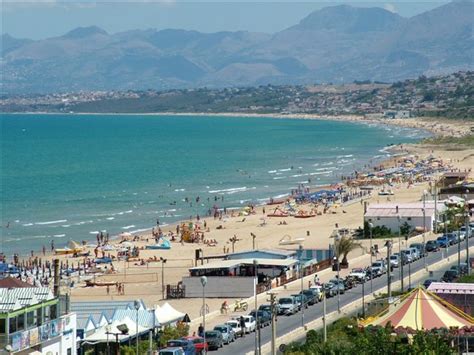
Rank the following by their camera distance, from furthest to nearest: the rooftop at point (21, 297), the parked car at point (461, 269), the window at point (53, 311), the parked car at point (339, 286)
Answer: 1. the parked car at point (461, 269)
2. the parked car at point (339, 286)
3. the window at point (53, 311)
4. the rooftop at point (21, 297)

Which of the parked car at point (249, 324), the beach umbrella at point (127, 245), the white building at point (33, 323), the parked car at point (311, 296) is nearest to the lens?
the white building at point (33, 323)

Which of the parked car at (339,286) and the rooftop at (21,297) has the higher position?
the rooftop at (21,297)

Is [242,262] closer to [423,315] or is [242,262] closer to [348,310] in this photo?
[348,310]

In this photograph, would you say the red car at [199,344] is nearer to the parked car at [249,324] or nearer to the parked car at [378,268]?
the parked car at [249,324]

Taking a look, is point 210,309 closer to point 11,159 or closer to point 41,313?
point 41,313

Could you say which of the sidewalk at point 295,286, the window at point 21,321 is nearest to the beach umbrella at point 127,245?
the sidewalk at point 295,286

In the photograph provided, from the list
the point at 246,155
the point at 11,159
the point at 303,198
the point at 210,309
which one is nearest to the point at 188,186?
the point at 303,198
